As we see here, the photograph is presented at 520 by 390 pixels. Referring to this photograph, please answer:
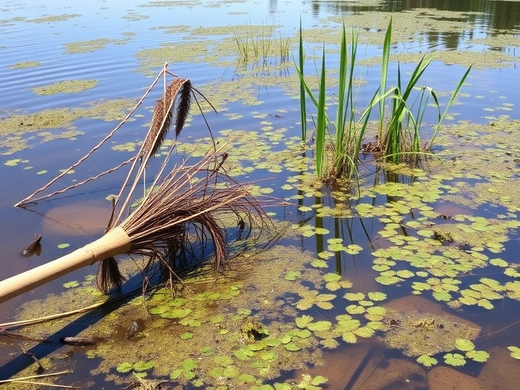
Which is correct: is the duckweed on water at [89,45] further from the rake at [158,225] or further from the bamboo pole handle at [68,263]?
the bamboo pole handle at [68,263]

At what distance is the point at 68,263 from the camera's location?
104 inches

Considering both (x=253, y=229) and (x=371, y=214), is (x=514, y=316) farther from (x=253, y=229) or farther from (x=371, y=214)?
(x=253, y=229)

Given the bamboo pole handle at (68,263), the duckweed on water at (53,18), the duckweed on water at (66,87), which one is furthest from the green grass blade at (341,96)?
the duckweed on water at (53,18)

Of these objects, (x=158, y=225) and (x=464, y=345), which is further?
(x=158, y=225)

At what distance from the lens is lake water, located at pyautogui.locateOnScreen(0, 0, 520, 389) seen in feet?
7.98

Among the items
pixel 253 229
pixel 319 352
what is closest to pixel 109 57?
pixel 253 229

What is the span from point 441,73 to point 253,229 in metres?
5.20

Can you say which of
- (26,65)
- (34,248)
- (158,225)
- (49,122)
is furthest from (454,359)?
(26,65)

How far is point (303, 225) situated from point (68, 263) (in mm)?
1617

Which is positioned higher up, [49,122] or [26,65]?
[26,65]

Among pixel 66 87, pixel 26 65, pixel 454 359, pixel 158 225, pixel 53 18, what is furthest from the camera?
pixel 53 18

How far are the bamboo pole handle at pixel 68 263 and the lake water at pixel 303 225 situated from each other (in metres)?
0.32

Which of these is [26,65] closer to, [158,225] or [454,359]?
[158,225]

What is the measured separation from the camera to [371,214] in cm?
379
